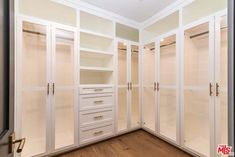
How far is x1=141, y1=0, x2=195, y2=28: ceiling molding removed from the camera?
7.05 feet

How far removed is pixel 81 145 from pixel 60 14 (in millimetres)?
2350

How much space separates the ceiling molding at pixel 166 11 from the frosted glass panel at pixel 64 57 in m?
1.72

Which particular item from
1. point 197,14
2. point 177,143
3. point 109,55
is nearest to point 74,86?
point 109,55

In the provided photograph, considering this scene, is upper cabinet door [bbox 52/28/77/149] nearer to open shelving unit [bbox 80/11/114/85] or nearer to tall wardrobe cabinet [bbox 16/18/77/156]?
tall wardrobe cabinet [bbox 16/18/77/156]

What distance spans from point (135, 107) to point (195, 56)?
5.35 ft

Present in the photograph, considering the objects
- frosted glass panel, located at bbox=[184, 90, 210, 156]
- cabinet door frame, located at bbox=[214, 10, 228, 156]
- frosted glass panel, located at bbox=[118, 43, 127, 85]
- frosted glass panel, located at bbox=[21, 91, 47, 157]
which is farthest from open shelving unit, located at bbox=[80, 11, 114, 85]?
cabinet door frame, located at bbox=[214, 10, 228, 156]

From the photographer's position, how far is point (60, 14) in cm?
228

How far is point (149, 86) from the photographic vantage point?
2887 mm

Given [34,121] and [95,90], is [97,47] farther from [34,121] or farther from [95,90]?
[34,121]

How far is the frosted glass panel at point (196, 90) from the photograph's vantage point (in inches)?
79.5

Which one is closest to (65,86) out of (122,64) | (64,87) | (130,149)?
(64,87)

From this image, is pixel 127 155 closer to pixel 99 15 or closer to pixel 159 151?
pixel 159 151

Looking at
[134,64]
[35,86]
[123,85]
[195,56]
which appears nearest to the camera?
[35,86]

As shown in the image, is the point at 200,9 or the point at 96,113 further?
the point at 96,113
